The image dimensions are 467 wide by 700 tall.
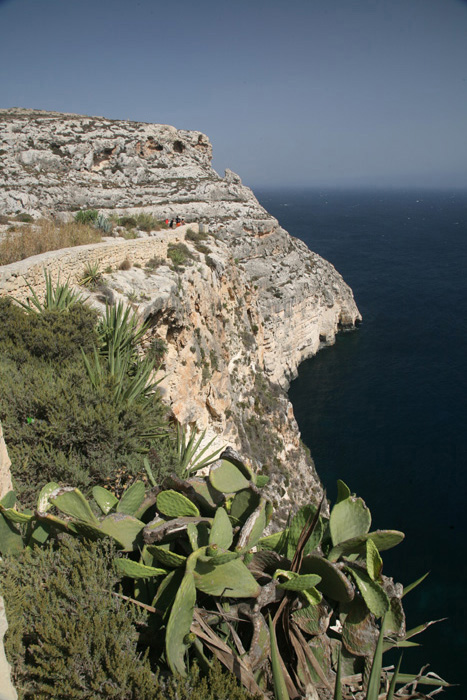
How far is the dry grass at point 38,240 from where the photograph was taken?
9723 mm

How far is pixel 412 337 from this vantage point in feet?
138

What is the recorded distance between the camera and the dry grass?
9.72 metres

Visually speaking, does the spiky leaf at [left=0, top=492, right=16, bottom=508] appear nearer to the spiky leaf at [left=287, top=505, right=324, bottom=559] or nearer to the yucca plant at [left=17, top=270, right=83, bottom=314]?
the spiky leaf at [left=287, top=505, right=324, bottom=559]

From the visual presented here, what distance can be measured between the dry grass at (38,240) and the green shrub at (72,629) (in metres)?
7.87

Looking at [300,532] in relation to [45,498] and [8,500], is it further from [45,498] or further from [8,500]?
[8,500]

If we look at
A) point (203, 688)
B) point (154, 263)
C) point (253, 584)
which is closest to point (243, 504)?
point (253, 584)

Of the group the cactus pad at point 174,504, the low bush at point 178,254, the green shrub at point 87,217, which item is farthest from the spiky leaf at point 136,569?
the green shrub at point 87,217

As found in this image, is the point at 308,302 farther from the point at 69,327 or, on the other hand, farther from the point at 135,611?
the point at 135,611

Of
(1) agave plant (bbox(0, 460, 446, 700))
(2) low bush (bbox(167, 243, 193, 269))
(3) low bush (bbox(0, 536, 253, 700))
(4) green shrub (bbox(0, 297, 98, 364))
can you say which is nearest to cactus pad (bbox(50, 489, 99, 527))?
(1) agave plant (bbox(0, 460, 446, 700))

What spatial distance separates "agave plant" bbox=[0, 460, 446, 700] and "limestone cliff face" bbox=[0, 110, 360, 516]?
6527mm

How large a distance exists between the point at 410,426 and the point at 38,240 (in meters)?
25.4

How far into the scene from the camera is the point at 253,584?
10.2ft

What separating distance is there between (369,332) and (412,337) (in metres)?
4.39

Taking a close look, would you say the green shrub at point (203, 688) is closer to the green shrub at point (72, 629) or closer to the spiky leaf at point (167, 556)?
the green shrub at point (72, 629)
